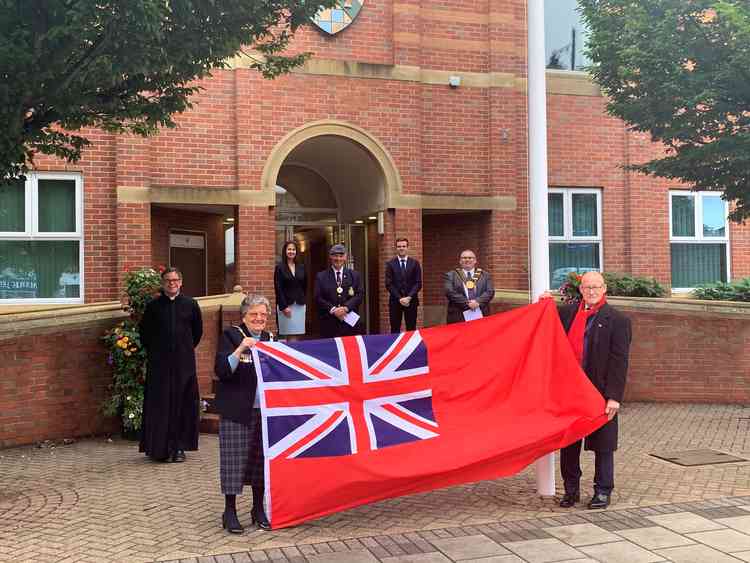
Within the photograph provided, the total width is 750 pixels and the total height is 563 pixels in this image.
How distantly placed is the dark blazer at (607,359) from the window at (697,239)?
987cm

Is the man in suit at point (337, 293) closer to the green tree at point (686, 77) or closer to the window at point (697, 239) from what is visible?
the green tree at point (686, 77)

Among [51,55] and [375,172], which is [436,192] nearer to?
[375,172]

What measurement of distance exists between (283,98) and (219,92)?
1029mm

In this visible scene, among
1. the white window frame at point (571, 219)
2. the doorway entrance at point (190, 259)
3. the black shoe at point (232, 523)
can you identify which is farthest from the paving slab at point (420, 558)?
the white window frame at point (571, 219)

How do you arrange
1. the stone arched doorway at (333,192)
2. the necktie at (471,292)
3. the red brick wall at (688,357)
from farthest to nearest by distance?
the stone arched doorway at (333,192)
the red brick wall at (688,357)
the necktie at (471,292)

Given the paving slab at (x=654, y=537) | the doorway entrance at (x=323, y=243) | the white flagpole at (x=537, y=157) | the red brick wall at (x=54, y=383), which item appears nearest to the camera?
the paving slab at (x=654, y=537)

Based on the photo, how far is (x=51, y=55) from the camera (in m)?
5.41

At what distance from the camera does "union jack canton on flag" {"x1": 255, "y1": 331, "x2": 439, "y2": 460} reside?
216 inches

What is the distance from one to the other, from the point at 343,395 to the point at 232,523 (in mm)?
1226

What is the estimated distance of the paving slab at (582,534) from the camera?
16.8 ft

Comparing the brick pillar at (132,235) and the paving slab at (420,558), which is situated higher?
the brick pillar at (132,235)

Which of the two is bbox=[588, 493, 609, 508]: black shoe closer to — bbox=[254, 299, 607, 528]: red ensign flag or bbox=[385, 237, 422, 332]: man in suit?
bbox=[254, 299, 607, 528]: red ensign flag

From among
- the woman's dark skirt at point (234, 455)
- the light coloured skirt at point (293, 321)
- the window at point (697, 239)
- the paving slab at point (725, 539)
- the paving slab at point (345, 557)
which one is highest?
the window at point (697, 239)

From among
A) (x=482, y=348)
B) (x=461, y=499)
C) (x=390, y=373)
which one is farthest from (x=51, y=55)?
(x=461, y=499)
